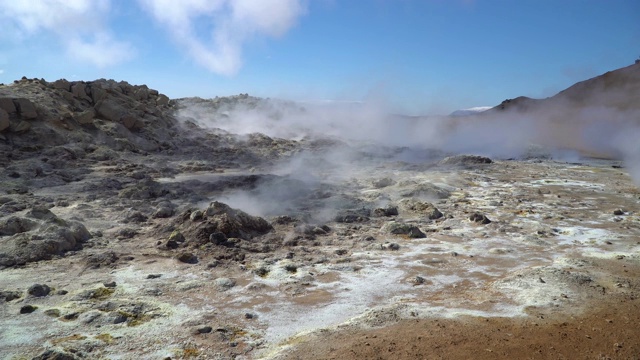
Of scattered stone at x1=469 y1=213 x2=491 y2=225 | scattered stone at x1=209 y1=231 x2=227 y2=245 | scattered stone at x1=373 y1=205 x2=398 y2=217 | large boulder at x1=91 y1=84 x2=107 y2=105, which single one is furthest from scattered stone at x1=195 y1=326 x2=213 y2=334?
large boulder at x1=91 y1=84 x2=107 y2=105

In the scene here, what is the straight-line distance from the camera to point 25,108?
1077cm

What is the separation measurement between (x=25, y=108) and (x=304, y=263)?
972 centimetres

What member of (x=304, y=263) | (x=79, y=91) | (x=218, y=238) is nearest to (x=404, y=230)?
(x=304, y=263)

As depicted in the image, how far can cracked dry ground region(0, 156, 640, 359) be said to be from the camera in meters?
3.03

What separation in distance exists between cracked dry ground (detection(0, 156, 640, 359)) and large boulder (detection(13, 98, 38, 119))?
4.91 meters

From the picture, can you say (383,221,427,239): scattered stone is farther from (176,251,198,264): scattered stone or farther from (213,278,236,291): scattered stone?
(176,251,198,264): scattered stone

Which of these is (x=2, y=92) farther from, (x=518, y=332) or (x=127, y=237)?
(x=518, y=332)

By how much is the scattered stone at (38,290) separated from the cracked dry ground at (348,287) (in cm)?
9

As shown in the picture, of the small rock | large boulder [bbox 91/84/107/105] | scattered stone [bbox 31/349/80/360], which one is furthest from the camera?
large boulder [bbox 91/84/107/105]

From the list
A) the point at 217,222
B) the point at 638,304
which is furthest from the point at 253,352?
the point at 638,304

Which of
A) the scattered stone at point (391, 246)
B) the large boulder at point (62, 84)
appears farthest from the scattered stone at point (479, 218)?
the large boulder at point (62, 84)

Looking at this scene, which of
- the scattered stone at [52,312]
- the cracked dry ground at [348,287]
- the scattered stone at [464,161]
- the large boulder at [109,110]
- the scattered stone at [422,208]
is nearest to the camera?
the cracked dry ground at [348,287]

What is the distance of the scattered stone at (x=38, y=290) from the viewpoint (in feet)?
12.3

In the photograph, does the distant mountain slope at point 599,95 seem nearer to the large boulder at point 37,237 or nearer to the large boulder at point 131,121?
the large boulder at point 131,121
